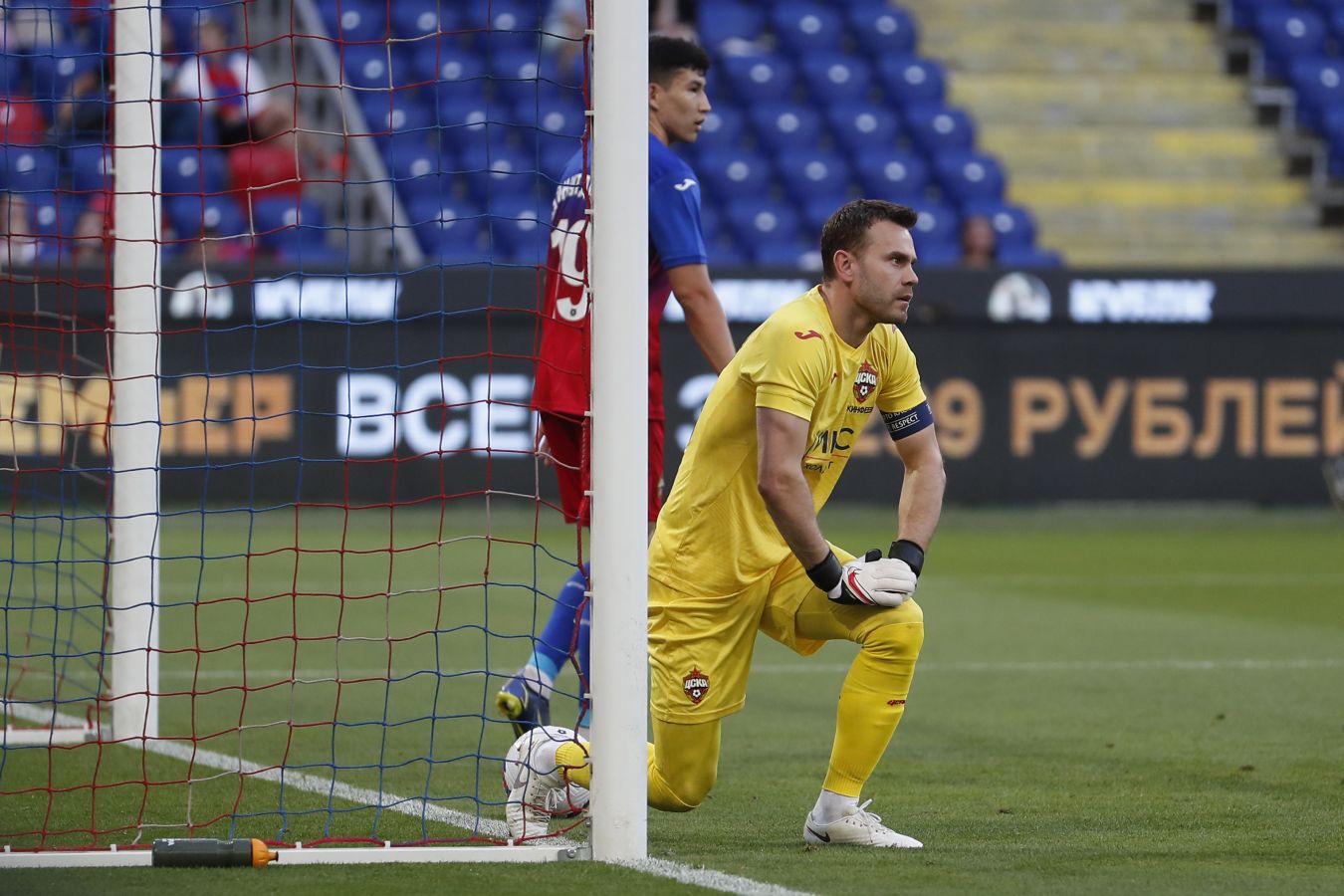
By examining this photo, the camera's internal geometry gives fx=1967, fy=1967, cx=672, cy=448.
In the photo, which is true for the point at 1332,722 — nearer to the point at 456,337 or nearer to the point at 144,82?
the point at 144,82

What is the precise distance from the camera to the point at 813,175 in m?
18.9

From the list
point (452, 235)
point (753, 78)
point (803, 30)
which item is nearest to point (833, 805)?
point (452, 235)

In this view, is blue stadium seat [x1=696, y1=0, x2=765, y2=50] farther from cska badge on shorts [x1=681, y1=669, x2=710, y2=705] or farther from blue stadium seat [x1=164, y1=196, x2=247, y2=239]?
cska badge on shorts [x1=681, y1=669, x2=710, y2=705]

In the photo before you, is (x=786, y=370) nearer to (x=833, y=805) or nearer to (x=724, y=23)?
(x=833, y=805)

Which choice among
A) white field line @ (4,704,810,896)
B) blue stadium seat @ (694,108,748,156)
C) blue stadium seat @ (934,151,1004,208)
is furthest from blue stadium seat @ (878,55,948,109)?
white field line @ (4,704,810,896)

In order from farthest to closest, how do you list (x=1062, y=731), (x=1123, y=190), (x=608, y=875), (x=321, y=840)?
(x=1123, y=190)
(x=1062, y=731)
(x=321, y=840)
(x=608, y=875)

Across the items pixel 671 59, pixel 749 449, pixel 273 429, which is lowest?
pixel 273 429

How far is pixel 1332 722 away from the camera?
7277 mm

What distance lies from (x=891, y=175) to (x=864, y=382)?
14210mm

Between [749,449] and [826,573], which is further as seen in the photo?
[749,449]

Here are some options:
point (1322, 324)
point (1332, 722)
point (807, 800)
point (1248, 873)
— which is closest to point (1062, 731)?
point (1332, 722)

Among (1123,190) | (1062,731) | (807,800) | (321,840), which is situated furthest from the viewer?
(1123,190)

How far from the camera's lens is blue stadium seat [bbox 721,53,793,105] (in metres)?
19.9

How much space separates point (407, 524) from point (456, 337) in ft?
5.20
